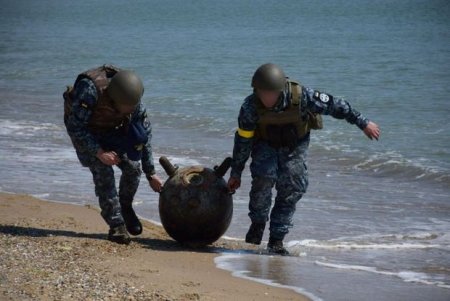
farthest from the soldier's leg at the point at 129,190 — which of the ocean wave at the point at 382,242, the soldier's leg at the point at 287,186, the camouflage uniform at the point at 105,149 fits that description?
the ocean wave at the point at 382,242

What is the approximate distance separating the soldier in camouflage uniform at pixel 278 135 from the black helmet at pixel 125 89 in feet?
3.31

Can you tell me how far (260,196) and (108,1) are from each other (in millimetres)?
92853

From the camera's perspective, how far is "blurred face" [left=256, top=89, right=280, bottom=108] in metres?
8.37

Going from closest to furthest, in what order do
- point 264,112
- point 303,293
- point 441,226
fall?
point 303,293 → point 264,112 → point 441,226

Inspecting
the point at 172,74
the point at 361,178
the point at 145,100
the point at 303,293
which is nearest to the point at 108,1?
the point at 172,74

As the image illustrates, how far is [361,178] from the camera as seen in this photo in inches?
539

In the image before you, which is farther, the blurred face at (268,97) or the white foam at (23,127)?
the white foam at (23,127)

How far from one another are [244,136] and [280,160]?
46 centimetres

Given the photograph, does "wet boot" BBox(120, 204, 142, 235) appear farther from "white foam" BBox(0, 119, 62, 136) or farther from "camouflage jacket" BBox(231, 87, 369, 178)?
"white foam" BBox(0, 119, 62, 136)

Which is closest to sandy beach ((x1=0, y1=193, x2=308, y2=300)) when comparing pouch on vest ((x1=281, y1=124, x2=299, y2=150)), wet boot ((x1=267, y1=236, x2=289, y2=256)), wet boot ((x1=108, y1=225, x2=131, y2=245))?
wet boot ((x1=108, y1=225, x2=131, y2=245))

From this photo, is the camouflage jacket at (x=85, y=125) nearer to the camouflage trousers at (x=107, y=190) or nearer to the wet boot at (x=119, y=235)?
the camouflage trousers at (x=107, y=190)

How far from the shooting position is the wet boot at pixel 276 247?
8.82 meters

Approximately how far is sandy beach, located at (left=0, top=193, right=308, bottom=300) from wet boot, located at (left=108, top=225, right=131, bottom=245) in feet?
0.24

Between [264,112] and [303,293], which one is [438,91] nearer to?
[264,112]
